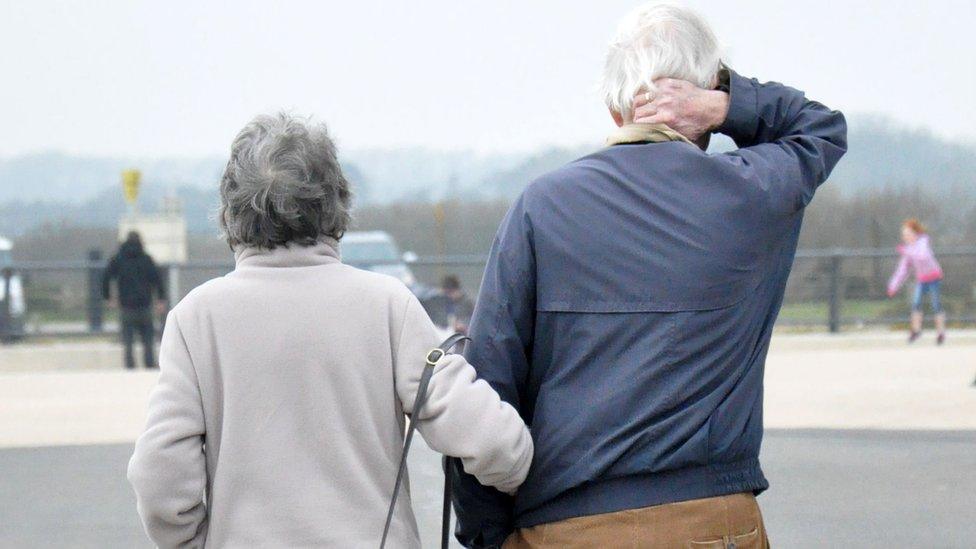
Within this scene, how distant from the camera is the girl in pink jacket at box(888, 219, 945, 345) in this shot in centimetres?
1747

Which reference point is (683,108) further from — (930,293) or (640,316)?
(930,293)

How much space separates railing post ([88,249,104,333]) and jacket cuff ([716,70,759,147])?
15.9 metres

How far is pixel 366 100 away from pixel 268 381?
35.3 m

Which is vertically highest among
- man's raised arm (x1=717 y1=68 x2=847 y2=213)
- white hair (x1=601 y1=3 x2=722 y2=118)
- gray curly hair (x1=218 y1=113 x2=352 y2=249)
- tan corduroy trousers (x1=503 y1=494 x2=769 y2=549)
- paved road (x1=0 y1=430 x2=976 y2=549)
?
white hair (x1=601 y1=3 x2=722 y2=118)

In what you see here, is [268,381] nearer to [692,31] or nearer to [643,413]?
[643,413]

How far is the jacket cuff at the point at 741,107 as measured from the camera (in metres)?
2.49

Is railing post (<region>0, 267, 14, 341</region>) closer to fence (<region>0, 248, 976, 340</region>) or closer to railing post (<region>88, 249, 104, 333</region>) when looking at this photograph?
fence (<region>0, 248, 976, 340</region>)

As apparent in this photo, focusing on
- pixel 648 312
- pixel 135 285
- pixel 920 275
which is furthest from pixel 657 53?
pixel 920 275

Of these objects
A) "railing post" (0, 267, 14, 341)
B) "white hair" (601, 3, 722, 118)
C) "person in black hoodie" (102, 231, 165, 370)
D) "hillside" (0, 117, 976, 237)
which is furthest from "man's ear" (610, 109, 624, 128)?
"hillside" (0, 117, 976, 237)

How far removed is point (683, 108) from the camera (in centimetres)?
244

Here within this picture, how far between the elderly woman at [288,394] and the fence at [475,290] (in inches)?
581

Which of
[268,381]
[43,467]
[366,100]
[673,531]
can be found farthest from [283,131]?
[366,100]

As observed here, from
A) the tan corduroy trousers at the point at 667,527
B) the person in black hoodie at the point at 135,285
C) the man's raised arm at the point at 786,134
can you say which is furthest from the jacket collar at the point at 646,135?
the person in black hoodie at the point at 135,285

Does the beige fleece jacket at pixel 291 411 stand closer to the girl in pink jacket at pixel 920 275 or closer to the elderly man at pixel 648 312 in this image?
the elderly man at pixel 648 312
